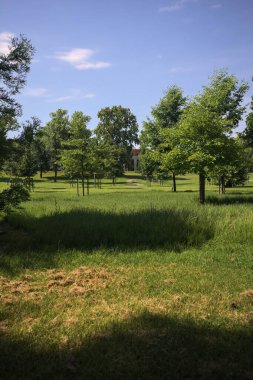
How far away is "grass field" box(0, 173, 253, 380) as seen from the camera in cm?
425

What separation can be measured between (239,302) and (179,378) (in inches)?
105

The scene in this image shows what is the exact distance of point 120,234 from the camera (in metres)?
11.2

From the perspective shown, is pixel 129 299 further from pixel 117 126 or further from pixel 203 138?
pixel 117 126

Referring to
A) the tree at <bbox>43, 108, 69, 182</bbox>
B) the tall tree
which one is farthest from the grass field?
the tree at <bbox>43, 108, 69, 182</bbox>

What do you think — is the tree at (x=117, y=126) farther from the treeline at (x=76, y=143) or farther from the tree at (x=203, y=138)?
the tree at (x=203, y=138)

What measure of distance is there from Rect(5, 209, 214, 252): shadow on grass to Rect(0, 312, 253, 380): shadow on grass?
521 centimetres

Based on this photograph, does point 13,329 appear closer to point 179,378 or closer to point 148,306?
point 148,306

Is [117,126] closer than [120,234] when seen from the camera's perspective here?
No

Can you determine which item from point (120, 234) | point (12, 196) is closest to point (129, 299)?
point (120, 234)

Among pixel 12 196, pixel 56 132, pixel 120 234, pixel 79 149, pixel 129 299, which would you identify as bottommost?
pixel 129 299

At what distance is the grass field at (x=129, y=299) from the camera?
425 cm

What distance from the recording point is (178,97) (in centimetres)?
4238

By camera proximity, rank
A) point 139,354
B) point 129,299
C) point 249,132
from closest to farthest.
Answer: point 139,354 → point 129,299 → point 249,132

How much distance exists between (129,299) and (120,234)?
15.9ft
